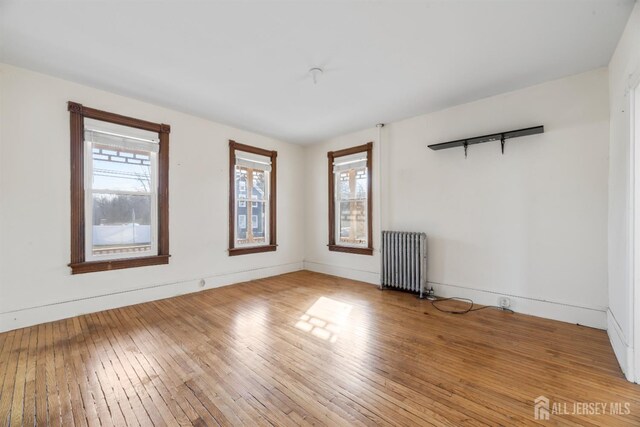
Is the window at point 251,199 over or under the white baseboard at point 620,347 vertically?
over

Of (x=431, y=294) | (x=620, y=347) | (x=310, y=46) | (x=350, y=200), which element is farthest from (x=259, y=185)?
(x=620, y=347)

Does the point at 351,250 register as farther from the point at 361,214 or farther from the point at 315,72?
the point at 315,72

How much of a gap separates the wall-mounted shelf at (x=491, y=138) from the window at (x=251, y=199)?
302 cm

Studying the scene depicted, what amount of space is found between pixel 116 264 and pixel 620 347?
5.20 metres

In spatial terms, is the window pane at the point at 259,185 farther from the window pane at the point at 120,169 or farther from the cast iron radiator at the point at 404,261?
the cast iron radiator at the point at 404,261

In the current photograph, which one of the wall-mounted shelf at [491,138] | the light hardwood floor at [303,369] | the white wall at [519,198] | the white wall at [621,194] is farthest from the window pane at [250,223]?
the white wall at [621,194]

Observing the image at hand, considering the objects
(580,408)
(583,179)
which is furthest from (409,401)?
(583,179)

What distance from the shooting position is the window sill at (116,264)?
10.3 feet

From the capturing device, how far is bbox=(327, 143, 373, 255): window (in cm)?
478

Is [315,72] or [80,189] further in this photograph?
[80,189]

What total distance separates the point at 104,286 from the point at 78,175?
1.39 meters

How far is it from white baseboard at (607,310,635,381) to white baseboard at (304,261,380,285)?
2719 mm

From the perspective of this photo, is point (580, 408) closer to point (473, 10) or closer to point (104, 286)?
point (473, 10)

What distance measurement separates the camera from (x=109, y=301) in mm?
3340
